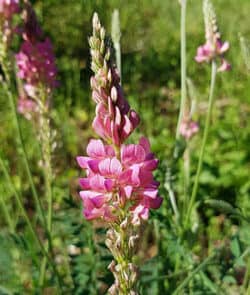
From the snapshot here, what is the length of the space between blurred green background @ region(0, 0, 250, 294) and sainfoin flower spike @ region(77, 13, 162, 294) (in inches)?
22.6

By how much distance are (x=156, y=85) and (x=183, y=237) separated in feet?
12.4

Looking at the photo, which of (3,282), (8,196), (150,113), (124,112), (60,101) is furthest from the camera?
(60,101)

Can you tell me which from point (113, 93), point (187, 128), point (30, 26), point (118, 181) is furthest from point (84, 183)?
point (187, 128)

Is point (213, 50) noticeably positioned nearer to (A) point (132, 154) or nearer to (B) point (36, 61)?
(B) point (36, 61)

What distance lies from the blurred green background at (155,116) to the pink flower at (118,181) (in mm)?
588

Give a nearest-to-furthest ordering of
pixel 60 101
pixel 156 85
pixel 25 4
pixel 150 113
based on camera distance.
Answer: pixel 25 4 < pixel 150 113 < pixel 60 101 < pixel 156 85

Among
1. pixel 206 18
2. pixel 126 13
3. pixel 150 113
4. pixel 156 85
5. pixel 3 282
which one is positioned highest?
pixel 126 13

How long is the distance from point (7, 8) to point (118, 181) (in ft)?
3.49

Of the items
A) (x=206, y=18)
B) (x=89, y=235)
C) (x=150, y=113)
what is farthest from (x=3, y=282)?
(x=150, y=113)

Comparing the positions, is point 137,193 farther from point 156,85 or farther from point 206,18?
point 156,85

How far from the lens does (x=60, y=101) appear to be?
4.94m

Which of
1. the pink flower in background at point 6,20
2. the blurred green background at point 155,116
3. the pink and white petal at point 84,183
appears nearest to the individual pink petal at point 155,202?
the pink and white petal at point 84,183

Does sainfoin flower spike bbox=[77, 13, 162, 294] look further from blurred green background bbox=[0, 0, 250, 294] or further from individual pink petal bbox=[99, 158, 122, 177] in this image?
blurred green background bbox=[0, 0, 250, 294]

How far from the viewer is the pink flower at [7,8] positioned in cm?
195
